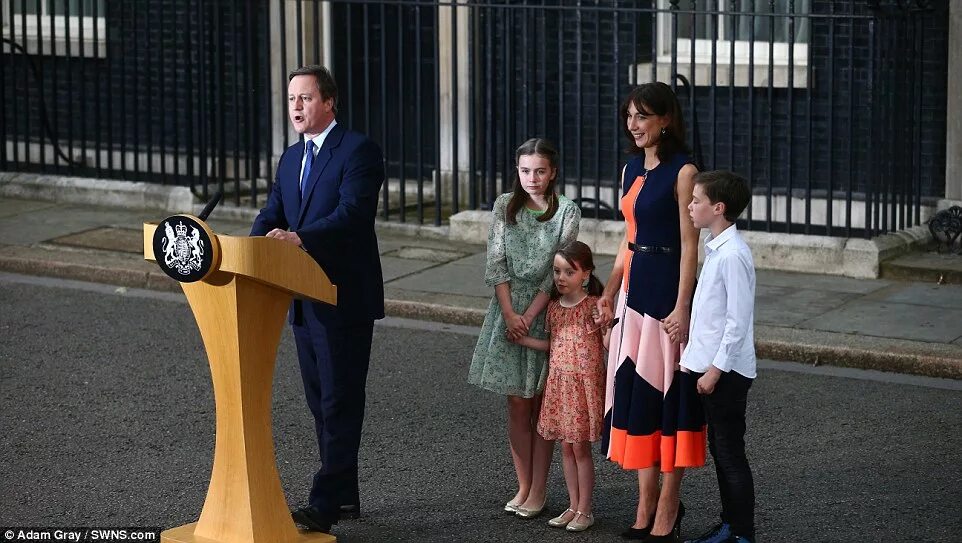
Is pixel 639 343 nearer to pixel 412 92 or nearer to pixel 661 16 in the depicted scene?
pixel 661 16

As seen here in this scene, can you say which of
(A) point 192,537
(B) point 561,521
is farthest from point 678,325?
(A) point 192,537

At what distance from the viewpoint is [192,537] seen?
227 inches

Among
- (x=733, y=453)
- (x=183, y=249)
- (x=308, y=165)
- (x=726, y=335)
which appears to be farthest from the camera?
(x=308, y=165)

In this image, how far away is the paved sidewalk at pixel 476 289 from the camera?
889 centimetres

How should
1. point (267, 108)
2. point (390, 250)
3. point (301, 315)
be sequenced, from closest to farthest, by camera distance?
point (301, 315), point (390, 250), point (267, 108)

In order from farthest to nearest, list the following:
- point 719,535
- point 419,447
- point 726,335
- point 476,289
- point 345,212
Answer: point 476,289 < point 419,447 < point 345,212 < point 719,535 < point 726,335

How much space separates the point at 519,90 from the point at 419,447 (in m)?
6.17

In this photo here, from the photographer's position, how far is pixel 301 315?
20.1 ft

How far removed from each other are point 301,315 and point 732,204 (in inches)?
65.7

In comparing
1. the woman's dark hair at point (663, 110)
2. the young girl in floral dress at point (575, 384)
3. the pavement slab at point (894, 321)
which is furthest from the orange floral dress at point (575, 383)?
the pavement slab at point (894, 321)

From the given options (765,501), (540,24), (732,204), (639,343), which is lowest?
(765,501)

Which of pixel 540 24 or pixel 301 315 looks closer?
pixel 301 315

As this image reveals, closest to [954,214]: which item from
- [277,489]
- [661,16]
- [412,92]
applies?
[661,16]

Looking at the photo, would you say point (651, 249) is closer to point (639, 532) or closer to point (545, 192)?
point (545, 192)
